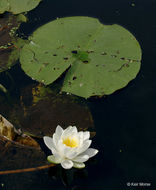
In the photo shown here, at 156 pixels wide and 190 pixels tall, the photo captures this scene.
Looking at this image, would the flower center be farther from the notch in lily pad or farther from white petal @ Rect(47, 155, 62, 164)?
the notch in lily pad

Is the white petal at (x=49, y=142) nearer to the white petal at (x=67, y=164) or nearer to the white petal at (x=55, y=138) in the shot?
the white petal at (x=55, y=138)

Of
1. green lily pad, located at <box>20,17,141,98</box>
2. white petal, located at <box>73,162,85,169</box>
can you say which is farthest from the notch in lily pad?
white petal, located at <box>73,162,85,169</box>

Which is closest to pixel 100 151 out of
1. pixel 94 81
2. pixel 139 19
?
pixel 94 81

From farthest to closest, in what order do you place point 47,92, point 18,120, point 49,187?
point 47,92
point 18,120
point 49,187

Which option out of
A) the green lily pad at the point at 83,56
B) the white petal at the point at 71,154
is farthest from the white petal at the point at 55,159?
the green lily pad at the point at 83,56

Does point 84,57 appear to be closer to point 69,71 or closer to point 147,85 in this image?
point 69,71

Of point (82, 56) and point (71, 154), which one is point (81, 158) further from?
point (82, 56)

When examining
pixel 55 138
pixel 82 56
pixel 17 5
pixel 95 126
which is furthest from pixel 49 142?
pixel 17 5
